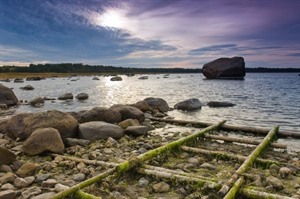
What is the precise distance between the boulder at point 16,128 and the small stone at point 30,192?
541 cm

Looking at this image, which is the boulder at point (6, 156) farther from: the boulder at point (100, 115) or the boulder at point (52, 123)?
the boulder at point (100, 115)

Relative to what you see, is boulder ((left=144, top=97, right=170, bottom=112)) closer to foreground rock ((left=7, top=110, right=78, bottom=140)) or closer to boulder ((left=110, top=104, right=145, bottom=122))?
boulder ((left=110, top=104, right=145, bottom=122))

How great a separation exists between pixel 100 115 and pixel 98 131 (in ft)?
9.43

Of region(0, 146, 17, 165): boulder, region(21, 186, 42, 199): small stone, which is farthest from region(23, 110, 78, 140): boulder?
region(21, 186, 42, 199): small stone

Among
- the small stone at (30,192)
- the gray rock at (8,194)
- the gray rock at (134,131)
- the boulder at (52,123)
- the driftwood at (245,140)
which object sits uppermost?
the boulder at (52,123)

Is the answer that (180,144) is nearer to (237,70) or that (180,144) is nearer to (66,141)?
(66,141)

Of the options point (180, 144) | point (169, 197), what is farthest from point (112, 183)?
point (180, 144)

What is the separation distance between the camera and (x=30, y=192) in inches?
242

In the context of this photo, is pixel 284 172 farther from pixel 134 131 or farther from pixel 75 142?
pixel 75 142

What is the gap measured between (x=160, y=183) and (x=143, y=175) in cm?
75

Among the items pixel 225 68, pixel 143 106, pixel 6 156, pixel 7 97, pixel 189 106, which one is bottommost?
pixel 189 106

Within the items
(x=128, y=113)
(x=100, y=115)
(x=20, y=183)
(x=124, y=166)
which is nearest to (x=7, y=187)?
(x=20, y=183)

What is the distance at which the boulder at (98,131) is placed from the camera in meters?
11.2

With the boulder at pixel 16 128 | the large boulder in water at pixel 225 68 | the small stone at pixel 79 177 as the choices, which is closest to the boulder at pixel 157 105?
the boulder at pixel 16 128
